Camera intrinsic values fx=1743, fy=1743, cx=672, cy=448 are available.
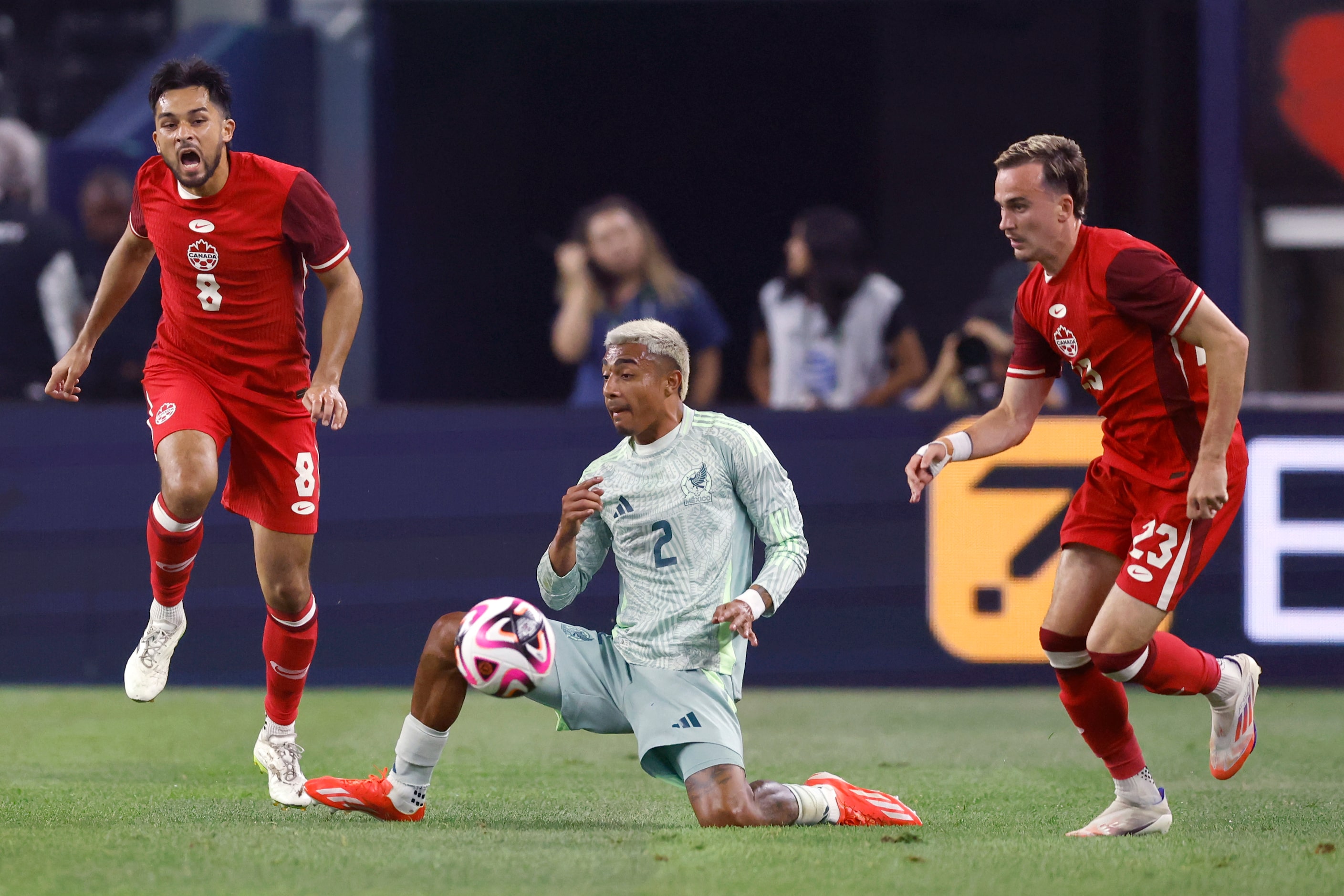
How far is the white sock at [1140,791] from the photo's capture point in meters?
5.29

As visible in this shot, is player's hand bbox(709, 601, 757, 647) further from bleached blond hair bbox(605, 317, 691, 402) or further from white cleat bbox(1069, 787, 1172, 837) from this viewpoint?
white cleat bbox(1069, 787, 1172, 837)

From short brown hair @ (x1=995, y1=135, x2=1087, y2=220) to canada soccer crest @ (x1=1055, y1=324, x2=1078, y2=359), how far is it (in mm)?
344

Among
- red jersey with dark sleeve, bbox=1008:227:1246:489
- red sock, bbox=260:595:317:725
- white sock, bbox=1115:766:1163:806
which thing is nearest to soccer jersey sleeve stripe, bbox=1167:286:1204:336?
red jersey with dark sleeve, bbox=1008:227:1246:489

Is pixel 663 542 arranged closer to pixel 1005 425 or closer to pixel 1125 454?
pixel 1005 425

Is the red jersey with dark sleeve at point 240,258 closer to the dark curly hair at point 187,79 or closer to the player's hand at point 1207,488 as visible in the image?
the dark curly hair at point 187,79

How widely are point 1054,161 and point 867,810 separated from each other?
202 centimetres

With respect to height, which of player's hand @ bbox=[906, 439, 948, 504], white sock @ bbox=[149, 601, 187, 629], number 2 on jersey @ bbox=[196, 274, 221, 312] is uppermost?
number 2 on jersey @ bbox=[196, 274, 221, 312]

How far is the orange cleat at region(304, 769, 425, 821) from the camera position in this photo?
17.0ft

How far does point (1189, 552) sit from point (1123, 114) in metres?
9.03

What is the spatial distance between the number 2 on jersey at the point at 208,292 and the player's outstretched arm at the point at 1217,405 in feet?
10.4

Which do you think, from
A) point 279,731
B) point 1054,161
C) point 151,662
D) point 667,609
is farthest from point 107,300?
point 1054,161

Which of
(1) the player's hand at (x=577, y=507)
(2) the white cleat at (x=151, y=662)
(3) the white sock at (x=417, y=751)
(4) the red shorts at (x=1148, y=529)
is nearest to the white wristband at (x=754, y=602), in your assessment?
(1) the player's hand at (x=577, y=507)

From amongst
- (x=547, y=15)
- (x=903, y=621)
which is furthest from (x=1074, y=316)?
(x=547, y=15)

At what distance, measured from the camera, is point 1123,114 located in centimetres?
1351
